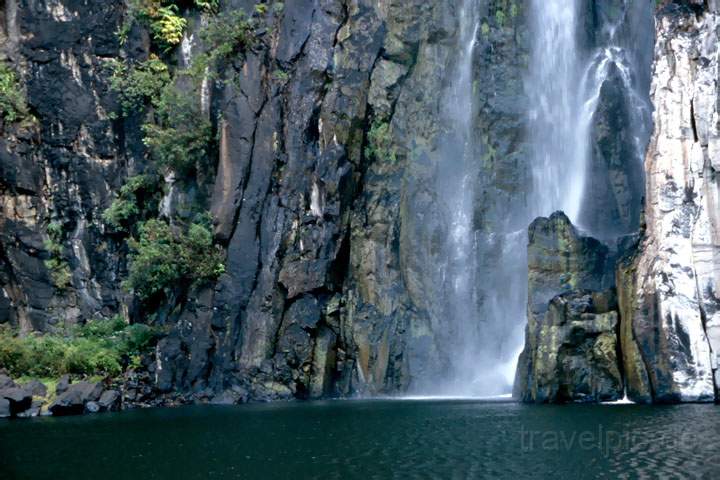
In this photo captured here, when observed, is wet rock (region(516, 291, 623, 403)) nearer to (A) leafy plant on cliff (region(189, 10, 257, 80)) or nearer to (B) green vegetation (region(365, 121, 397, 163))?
(B) green vegetation (region(365, 121, 397, 163))

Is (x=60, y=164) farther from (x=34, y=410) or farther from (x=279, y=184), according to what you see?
(x=34, y=410)

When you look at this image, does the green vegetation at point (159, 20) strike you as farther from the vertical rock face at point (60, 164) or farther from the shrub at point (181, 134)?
the shrub at point (181, 134)

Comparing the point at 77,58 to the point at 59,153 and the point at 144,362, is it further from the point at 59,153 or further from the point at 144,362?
the point at 144,362

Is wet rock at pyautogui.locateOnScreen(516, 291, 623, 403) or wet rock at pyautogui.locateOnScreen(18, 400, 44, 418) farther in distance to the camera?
wet rock at pyautogui.locateOnScreen(18, 400, 44, 418)

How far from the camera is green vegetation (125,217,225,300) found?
36.5 metres

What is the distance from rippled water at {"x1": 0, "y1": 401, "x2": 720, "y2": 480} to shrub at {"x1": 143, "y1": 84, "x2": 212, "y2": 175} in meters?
15.7

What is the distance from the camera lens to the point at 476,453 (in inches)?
701

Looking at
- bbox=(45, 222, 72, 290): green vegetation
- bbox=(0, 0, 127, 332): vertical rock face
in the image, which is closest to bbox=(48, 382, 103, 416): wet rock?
bbox=(0, 0, 127, 332): vertical rock face

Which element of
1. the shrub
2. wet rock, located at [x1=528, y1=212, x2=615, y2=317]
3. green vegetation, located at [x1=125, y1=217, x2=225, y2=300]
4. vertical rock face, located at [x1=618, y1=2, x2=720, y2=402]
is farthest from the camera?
the shrub

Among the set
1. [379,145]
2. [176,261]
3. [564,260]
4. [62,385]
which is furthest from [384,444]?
[379,145]

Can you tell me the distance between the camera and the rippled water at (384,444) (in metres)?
16.2

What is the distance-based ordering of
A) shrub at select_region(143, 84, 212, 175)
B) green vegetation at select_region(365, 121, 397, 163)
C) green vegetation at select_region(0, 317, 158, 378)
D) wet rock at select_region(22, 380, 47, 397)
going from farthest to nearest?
shrub at select_region(143, 84, 212, 175), green vegetation at select_region(365, 121, 397, 163), green vegetation at select_region(0, 317, 158, 378), wet rock at select_region(22, 380, 47, 397)

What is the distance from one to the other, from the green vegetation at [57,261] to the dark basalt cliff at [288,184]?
0.36ft

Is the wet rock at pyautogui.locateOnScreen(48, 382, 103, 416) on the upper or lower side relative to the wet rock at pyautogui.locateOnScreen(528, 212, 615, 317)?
lower
